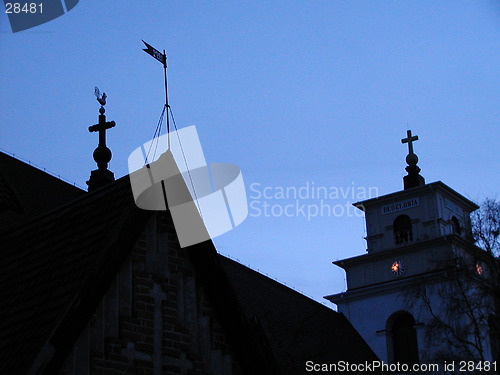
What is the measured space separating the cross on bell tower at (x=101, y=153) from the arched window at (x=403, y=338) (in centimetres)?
1559

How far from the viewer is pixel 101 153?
31016mm

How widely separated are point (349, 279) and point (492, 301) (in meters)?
11.7

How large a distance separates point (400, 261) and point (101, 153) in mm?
15336

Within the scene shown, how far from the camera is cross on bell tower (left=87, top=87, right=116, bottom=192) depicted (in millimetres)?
30333

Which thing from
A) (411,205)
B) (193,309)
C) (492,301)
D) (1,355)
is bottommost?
(1,355)

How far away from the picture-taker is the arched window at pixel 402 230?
41125mm

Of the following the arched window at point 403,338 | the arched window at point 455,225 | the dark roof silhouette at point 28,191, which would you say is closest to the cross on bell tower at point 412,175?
the arched window at point 455,225

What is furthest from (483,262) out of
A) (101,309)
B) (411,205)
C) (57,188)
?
(101,309)

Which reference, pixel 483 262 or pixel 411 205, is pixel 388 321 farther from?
pixel 483 262

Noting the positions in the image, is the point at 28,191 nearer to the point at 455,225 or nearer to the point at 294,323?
the point at 294,323

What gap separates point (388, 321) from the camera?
133 feet

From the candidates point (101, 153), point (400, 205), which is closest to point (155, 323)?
point (101, 153)

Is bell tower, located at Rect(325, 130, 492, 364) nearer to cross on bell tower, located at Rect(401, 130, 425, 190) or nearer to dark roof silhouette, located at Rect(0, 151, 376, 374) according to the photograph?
cross on bell tower, located at Rect(401, 130, 425, 190)

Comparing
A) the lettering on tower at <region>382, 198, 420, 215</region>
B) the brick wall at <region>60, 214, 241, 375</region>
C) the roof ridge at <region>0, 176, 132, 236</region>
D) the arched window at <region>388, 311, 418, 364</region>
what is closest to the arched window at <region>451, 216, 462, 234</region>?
the lettering on tower at <region>382, 198, 420, 215</region>
